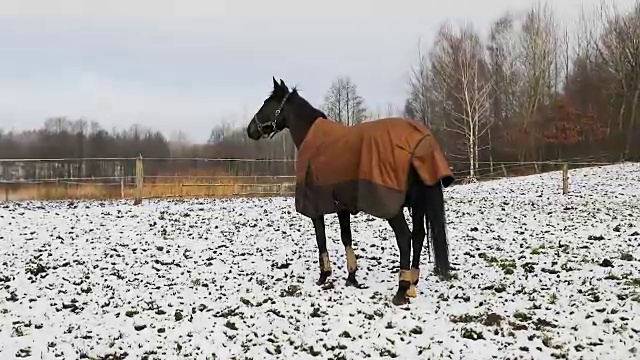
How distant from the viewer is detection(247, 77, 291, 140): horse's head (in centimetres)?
730

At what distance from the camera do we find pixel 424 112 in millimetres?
45750

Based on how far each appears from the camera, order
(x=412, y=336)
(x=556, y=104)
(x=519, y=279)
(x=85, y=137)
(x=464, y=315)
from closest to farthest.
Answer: (x=412, y=336) < (x=464, y=315) < (x=519, y=279) < (x=556, y=104) < (x=85, y=137)

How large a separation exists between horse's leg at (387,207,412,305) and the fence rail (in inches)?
437

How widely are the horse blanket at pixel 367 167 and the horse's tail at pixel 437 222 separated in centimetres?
20

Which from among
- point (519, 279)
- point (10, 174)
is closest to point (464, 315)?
point (519, 279)

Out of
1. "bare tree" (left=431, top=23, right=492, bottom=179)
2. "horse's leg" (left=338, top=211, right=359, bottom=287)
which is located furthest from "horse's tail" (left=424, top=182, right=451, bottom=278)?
"bare tree" (left=431, top=23, right=492, bottom=179)

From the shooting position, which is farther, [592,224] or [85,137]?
[85,137]

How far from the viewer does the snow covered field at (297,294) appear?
506cm

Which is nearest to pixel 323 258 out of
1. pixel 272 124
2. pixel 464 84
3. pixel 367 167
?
pixel 367 167

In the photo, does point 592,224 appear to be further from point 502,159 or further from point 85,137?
point 85,137

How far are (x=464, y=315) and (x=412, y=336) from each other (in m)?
0.81

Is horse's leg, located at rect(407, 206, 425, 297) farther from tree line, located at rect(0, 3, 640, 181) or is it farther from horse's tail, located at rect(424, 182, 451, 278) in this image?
tree line, located at rect(0, 3, 640, 181)

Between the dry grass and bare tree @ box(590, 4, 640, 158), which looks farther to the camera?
bare tree @ box(590, 4, 640, 158)

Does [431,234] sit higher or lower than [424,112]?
lower
